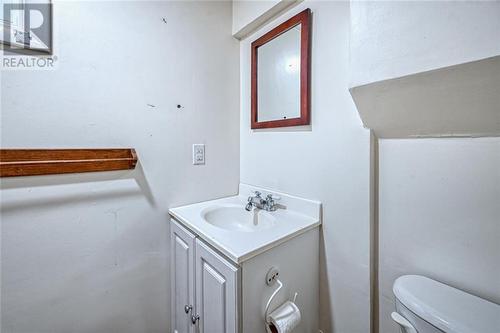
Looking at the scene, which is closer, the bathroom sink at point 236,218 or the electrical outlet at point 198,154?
the bathroom sink at point 236,218

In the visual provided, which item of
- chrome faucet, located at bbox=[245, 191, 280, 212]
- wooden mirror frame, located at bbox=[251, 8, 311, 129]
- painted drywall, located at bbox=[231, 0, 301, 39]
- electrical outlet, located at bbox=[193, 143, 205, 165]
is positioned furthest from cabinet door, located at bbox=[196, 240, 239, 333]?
painted drywall, located at bbox=[231, 0, 301, 39]

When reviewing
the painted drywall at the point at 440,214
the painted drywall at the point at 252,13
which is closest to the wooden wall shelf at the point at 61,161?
the painted drywall at the point at 252,13

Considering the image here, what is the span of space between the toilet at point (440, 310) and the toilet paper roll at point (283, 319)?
1.15ft

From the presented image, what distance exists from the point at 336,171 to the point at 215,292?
2.47 ft

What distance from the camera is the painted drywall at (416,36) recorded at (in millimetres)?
510

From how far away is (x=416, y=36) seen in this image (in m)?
0.60

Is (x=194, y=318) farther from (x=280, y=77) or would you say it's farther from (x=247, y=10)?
(x=247, y=10)

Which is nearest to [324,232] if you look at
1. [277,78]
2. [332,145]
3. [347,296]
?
[347,296]

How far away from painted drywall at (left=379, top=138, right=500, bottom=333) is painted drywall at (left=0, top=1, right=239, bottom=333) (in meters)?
1.01

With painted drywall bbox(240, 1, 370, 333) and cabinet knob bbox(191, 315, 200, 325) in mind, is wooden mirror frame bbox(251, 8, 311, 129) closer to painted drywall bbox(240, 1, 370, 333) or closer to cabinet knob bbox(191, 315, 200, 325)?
painted drywall bbox(240, 1, 370, 333)

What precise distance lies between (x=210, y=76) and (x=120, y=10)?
54 cm

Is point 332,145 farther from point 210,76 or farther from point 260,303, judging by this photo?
point 210,76

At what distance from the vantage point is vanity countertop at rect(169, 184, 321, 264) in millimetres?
796

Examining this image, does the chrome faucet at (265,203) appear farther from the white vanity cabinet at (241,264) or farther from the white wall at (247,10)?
the white wall at (247,10)
